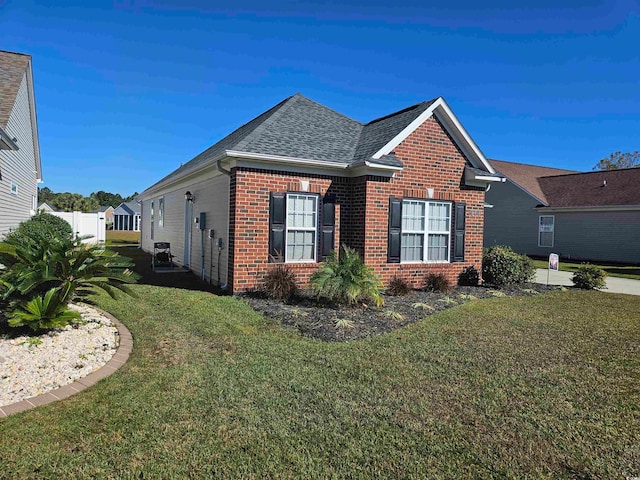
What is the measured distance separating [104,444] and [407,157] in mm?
9484

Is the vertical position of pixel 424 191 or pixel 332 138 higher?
pixel 332 138

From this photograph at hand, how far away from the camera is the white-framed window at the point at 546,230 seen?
26.4 meters

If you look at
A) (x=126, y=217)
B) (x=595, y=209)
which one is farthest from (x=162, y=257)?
(x=126, y=217)

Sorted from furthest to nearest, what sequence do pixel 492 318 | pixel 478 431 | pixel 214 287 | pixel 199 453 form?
pixel 214 287 < pixel 492 318 < pixel 478 431 < pixel 199 453

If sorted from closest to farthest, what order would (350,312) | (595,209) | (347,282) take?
(350,312) → (347,282) → (595,209)

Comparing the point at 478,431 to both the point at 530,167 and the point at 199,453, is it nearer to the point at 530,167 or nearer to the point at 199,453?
the point at 199,453

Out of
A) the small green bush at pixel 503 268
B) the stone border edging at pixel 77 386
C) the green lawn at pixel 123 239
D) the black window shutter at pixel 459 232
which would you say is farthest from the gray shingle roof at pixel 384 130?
the green lawn at pixel 123 239

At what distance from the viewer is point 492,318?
25.7 feet

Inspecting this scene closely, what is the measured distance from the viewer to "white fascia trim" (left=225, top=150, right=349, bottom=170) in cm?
898

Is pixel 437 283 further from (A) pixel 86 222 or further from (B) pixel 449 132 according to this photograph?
(A) pixel 86 222

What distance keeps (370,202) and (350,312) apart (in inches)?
134

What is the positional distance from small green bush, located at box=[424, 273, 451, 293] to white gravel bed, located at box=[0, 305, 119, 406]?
7722 millimetres

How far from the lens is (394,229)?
1048 cm

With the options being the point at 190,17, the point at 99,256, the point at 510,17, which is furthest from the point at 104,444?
the point at 510,17
